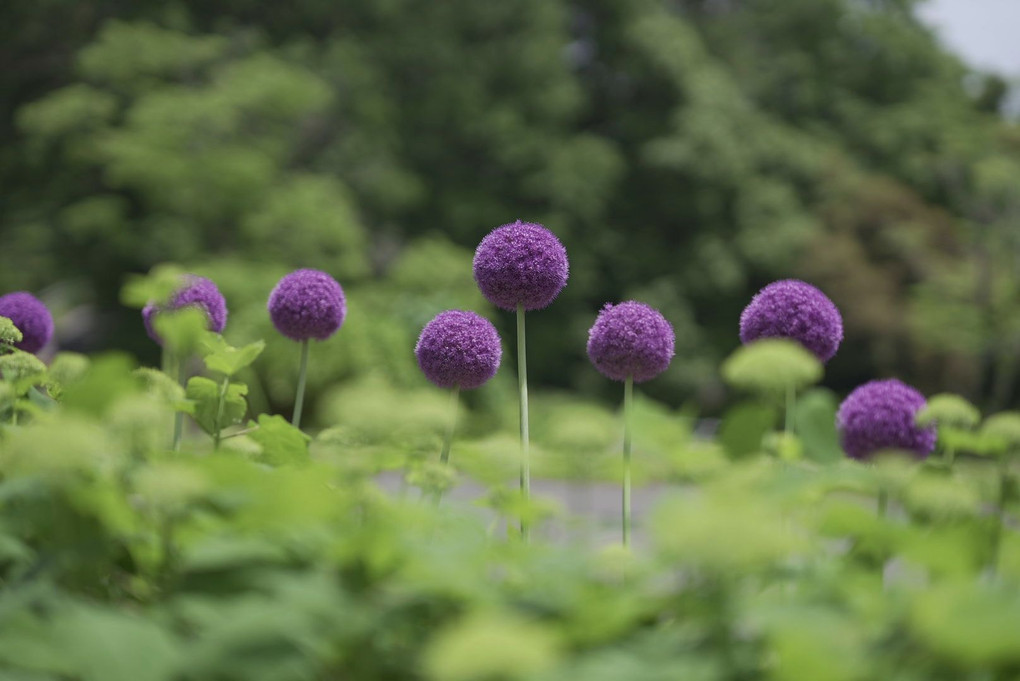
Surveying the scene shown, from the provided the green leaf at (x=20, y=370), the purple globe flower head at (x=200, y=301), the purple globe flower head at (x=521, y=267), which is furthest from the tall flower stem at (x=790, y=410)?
the purple globe flower head at (x=200, y=301)

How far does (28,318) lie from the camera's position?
6.85 ft

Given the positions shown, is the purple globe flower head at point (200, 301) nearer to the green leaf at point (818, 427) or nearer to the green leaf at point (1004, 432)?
the green leaf at point (818, 427)

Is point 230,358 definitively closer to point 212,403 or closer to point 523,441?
point 212,403

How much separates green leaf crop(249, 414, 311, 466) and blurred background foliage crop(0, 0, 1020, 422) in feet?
38.3

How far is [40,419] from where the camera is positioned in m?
1.08

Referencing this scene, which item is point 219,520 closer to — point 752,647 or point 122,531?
point 122,531

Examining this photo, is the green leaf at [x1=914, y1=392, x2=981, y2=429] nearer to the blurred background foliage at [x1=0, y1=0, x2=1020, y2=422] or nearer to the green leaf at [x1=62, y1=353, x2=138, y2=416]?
the green leaf at [x1=62, y1=353, x2=138, y2=416]

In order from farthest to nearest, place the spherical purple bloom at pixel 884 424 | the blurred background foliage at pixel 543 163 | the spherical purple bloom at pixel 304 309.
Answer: the blurred background foliage at pixel 543 163
the spherical purple bloom at pixel 304 309
the spherical purple bloom at pixel 884 424

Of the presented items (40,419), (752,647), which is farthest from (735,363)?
(40,419)

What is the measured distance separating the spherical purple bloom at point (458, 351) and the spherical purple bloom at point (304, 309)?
0.36m

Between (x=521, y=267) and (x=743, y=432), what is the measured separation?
2.59 ft

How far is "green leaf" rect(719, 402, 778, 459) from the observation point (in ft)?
3.30

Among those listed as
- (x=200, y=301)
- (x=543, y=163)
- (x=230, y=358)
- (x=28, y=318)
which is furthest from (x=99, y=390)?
(x=543, y=163)

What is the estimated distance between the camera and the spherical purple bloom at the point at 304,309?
2045 millimetres
